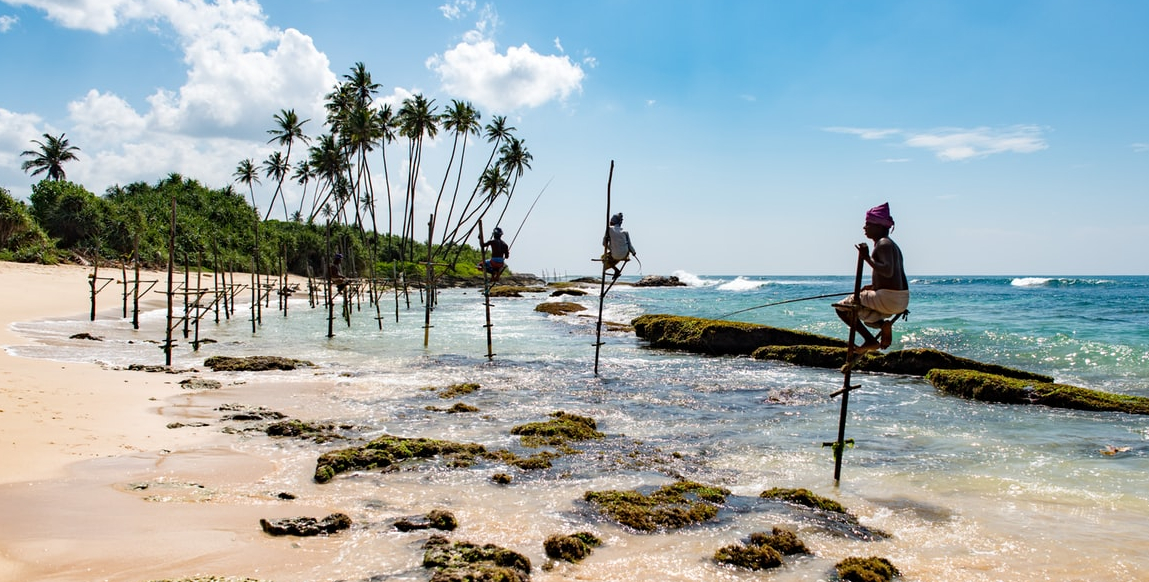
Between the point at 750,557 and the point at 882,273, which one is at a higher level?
the point at 882,273

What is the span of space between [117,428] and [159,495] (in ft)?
9.46

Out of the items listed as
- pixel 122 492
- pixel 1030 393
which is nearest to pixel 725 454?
pixel 122 492

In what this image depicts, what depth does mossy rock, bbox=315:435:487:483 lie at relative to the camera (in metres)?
6.89

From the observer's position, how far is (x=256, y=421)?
9.06 m

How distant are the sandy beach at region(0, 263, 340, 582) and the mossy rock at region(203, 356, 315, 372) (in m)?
3.25

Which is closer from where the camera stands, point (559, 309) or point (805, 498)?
point (805, 498)

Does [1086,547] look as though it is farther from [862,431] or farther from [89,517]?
[89,517]

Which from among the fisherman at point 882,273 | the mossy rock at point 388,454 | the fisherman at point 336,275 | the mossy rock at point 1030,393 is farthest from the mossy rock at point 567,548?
the fisherman at point 336,275

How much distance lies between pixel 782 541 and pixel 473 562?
2.46 metres

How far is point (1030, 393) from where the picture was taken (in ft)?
38.2

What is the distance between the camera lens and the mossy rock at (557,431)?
28.0 ft

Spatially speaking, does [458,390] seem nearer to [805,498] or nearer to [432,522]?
[432,522]

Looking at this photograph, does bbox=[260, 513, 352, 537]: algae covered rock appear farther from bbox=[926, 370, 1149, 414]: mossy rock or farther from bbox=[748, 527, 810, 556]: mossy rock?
bbox=[926, 370, 1149, 414]: mossy rock

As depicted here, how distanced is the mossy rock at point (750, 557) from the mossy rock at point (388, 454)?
10.9 feet
